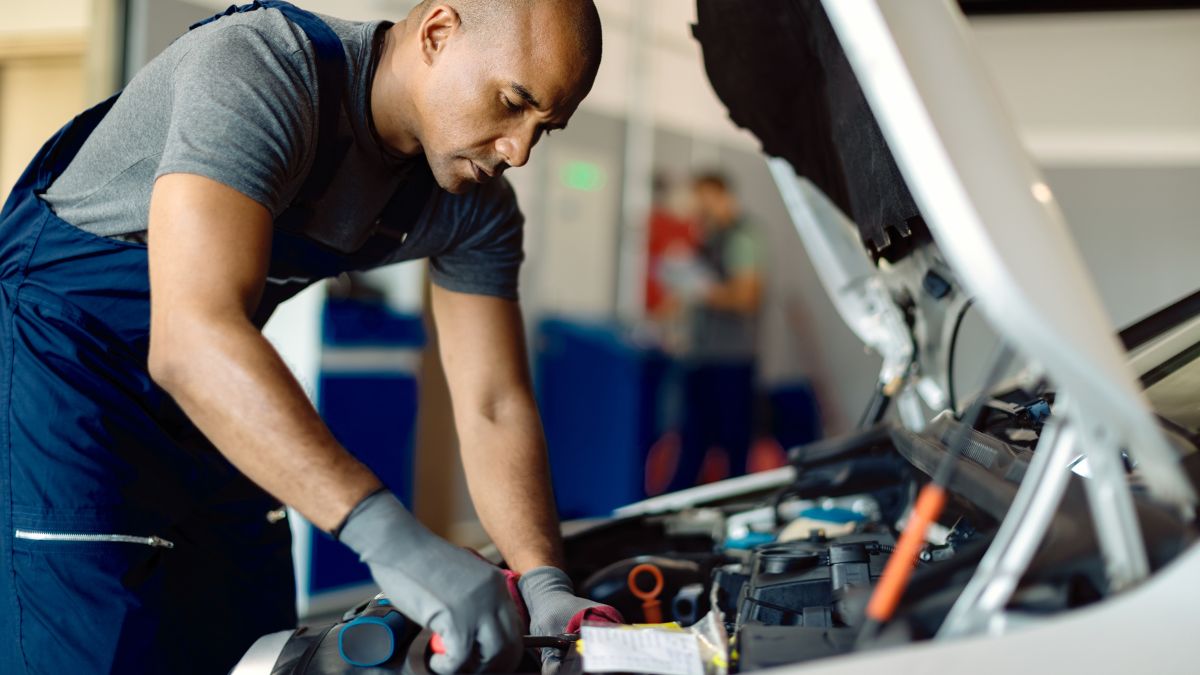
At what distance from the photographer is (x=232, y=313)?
111cm

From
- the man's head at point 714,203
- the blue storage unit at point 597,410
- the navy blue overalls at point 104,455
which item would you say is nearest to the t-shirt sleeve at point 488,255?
the navy blue overalls at point 104,455

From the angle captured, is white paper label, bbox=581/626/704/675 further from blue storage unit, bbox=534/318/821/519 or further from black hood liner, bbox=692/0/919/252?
blue storage unit, bbox=534/318/821/519

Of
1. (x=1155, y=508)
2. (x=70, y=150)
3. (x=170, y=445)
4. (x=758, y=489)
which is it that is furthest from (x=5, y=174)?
(x=1155, y=508)

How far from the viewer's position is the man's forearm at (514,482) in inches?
61.3

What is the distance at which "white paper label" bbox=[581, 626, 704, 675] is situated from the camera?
97 centimetres

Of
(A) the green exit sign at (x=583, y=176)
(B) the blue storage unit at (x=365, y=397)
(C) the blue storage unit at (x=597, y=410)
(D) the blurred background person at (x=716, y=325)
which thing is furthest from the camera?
(D) the blurred background person at (x=716, y=325)

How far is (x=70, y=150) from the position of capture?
5.04 ft

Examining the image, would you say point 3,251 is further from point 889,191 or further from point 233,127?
point 889,191

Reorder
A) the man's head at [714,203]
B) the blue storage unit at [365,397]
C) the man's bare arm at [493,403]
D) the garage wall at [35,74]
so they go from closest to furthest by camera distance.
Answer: the man's bare arm at [493,403], the garage wall at [35,74], the blue storage unit at [365,397], the man's head at [714,203]

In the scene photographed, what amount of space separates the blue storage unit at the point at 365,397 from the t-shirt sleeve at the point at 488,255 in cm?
193

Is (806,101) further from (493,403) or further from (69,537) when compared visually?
(69,537)

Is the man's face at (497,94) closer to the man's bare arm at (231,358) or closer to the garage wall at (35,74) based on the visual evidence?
the man's bare arm at (231,358)

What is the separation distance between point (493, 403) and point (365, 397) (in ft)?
6.93

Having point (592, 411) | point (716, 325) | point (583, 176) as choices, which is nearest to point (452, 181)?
point (592, 411)
